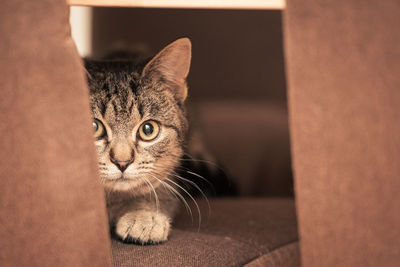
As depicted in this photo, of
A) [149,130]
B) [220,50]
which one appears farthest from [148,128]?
[220,50]

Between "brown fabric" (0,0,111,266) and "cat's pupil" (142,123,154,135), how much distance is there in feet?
1.29

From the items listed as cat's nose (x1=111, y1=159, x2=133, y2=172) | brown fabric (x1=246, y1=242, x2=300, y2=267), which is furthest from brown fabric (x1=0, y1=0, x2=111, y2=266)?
brown fabric (x1=246, y1=242, x2=300, y2=267)

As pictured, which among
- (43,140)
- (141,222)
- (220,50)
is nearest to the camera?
(43,140)

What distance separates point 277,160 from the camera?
1875 mm

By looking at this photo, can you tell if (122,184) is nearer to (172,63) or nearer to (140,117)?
(140,117)

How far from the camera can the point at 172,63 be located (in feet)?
3.29

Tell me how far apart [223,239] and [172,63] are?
0.48 m

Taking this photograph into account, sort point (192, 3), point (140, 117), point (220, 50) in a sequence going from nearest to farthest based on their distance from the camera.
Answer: point (192, 3)
point (140, 117)
point (220, 50)

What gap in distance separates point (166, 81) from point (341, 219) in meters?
0.62

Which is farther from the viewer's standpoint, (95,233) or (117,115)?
(117,115)

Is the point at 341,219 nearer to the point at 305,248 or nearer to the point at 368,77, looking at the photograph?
the point at 305,248

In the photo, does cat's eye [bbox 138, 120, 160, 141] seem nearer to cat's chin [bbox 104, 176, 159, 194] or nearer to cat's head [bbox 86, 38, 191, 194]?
cat's head [bbox 86, 38, 191, 194]

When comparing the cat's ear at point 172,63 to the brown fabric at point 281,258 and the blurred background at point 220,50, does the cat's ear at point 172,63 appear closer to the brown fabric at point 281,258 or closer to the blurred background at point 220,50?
the brown fabric at point 281,258

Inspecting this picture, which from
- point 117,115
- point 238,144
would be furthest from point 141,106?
point 238,144
